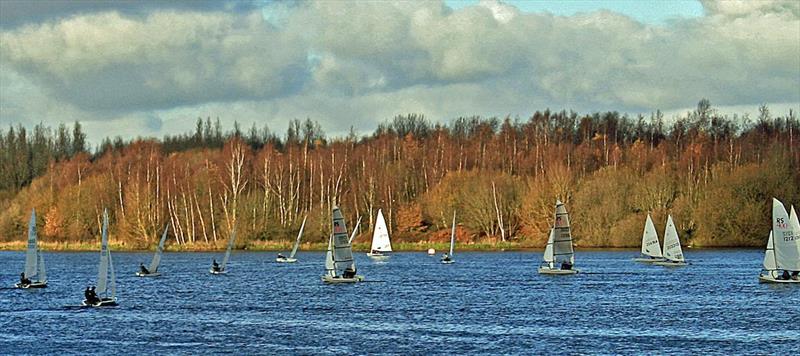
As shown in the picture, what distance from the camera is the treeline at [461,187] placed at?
112 meters

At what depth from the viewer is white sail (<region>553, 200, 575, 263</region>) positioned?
71.8 meters

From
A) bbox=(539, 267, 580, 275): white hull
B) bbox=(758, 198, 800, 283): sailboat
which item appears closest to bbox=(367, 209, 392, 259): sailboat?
bbox=(539, 267, 580, 275): white hull

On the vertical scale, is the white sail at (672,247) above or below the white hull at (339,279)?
above

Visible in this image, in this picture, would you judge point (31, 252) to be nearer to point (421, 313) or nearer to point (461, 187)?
point (421, 313)

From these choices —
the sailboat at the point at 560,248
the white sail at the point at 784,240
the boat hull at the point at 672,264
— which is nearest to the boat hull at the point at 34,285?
the sailboat at the point at 560,248

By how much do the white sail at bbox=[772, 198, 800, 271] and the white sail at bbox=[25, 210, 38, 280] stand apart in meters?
37.3

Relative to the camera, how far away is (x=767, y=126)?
6142 inches

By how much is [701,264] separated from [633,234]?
25.4 metres

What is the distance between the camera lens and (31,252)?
211 ft

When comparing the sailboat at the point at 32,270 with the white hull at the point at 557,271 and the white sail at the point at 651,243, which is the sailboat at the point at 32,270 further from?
the white sail at the point at 651,243

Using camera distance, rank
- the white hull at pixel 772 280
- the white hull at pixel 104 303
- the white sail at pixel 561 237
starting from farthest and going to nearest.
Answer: the white sail at pixel 561 237 < the white hull at pixel 772 280 < the white hull at pixel 104 303

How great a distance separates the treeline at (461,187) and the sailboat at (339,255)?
49296 millimetres

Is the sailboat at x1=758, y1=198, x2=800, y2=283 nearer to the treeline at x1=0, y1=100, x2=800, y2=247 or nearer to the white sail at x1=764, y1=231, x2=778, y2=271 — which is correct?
the white sail at x1=764, y1=231, x2=778, y2=271

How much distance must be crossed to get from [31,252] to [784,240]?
38.6 m
